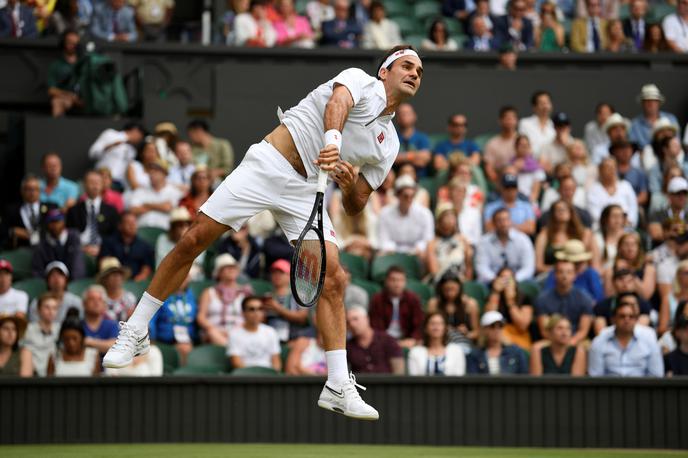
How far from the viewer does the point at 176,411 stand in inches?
421

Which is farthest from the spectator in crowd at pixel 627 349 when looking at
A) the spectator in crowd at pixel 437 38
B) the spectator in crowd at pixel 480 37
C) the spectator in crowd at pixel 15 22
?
the spectator in crowd at pixel 15 22

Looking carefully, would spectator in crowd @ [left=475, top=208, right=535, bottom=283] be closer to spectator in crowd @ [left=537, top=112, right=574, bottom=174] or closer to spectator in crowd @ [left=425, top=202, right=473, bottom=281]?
spectator in crowd @ [left=425, top=202, right=473, bottom=281]

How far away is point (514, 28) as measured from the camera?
1733 centimetres

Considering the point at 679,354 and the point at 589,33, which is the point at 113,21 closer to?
the point at 589,33

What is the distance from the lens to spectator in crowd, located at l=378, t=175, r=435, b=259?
1360cm

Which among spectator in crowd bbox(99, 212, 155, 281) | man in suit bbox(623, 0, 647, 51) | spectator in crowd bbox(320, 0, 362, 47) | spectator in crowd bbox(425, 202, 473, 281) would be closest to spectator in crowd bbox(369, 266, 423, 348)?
spectator in crowd bbox(425, 202, 473, 281)

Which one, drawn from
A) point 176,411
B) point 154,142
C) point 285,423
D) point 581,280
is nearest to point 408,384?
point 285,423

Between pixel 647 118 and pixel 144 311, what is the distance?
9.12 m

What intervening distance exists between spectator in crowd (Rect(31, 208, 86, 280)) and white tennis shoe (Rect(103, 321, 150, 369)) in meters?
5.08

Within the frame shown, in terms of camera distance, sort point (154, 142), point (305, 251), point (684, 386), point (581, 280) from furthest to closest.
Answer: point (154, 142)
point (581, 280)
point (684, 386)
point (305, 251)

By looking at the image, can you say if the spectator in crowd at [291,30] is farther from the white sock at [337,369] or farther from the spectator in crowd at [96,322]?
the white sock at [337,369]

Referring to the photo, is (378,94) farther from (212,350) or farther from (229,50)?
(229,50)

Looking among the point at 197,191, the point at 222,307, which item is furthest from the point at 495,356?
the point at 197,191

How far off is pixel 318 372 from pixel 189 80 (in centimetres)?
610
